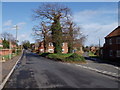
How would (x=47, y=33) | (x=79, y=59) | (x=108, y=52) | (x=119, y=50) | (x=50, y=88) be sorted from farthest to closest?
(x=47, y=33)
(x=108, y=52)
(x=119, y=50)
(x=79, y=59)
(x=50, y=88)

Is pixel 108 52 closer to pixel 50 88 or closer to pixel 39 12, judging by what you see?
pixel 39 12

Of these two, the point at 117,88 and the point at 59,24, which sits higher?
the point at 59,24

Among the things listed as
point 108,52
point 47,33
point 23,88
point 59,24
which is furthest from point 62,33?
point 23,88

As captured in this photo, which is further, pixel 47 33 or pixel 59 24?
pixel 47 33

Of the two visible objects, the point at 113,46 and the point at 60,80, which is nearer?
the point at 60,80

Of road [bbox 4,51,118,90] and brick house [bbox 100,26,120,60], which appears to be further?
brick house [bbox 100,26,120,60]

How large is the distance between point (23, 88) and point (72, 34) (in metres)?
30.7

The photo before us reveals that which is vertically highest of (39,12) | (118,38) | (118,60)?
(39,12)

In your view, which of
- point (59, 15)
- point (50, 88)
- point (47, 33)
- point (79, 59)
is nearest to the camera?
point (50, 88)

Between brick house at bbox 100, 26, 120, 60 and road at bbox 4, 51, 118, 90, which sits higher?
brick house at bbox 100, 26, 120, 60

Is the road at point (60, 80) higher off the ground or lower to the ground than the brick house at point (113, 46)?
lower

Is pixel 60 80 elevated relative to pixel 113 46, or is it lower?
lower

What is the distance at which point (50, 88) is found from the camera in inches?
313

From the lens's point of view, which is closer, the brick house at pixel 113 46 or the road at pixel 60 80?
the road at pixel 60 80
